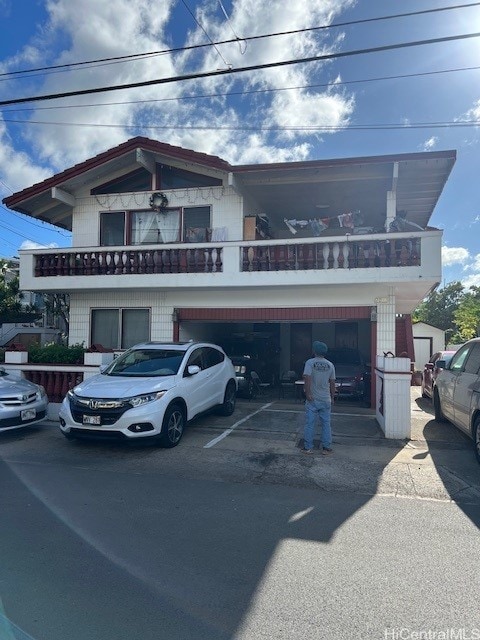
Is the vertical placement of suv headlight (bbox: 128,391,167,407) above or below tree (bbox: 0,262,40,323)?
below

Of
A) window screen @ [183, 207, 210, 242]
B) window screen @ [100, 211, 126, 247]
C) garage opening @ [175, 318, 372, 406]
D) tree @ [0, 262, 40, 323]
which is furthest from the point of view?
tree @ [0, 262, 40, 323]

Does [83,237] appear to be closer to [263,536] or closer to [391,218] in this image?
[391,218]

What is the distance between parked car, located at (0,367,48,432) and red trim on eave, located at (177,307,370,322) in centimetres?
503

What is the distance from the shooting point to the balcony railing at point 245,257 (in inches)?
413

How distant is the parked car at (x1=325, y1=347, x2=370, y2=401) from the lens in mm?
12008

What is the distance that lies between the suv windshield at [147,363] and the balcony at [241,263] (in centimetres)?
345

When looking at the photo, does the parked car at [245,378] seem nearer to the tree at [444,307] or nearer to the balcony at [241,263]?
the balcony at [241,263]

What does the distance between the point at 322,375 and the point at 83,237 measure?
9.94 metres

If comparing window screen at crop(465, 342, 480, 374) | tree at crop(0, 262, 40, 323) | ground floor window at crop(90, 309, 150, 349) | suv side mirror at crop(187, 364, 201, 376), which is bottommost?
suv side mirror at crop(187, 364, 201, 376)

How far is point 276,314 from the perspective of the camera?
473 inches

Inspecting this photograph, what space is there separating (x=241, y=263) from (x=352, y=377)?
4423 millimetres

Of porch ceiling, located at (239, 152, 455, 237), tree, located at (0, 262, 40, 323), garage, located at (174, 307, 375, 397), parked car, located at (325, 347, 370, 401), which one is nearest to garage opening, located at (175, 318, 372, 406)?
garage, located at (174, 307, 375, 397)

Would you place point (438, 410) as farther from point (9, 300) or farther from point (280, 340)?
point (9, 300)

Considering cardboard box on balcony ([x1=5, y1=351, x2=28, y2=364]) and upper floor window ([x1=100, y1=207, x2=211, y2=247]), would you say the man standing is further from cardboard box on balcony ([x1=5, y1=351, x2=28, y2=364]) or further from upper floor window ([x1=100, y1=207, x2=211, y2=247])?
cardboard box on balcony ([x1=5, y1=351, x2=28, y2=364])
